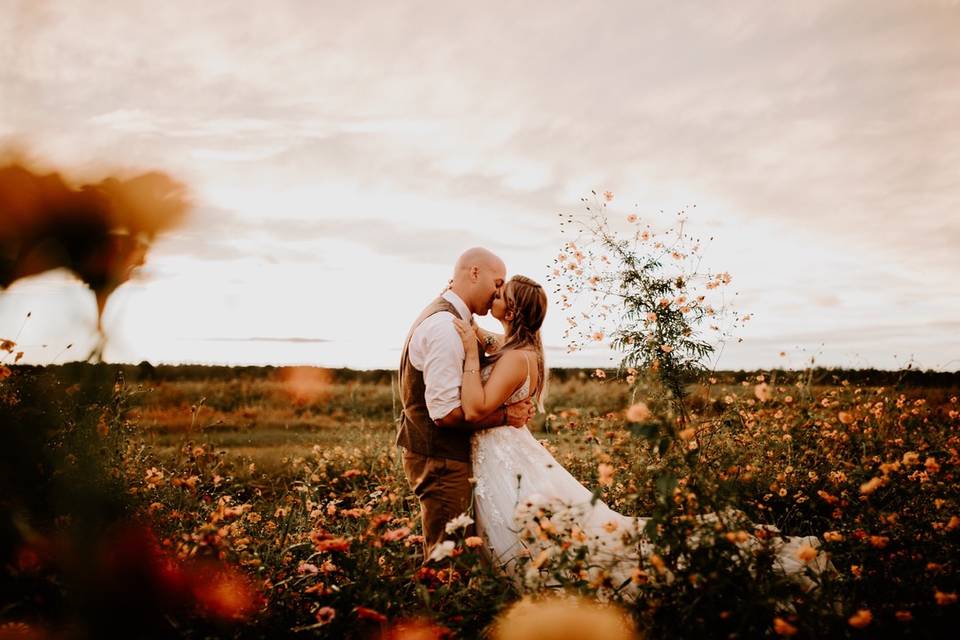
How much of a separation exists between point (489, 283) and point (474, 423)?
99cm

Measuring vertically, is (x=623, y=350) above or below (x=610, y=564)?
above

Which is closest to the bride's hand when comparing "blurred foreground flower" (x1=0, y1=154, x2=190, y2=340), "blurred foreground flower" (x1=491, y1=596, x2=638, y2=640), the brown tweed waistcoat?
the brown tweed waistcoat

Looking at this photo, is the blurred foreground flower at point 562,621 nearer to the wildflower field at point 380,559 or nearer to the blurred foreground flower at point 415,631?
the wildflower field at point 380,559

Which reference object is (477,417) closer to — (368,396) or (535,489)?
(535,489)

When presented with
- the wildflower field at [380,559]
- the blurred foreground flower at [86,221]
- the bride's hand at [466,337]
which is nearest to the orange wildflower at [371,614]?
the wildflower field at [380,559]

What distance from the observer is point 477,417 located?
3498 millimetres

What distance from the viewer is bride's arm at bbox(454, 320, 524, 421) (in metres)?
3.48

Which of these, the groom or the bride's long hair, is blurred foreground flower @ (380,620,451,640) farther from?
the bride's long hair

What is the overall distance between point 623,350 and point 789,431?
1522 mm

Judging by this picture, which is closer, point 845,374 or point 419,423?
point 419,423

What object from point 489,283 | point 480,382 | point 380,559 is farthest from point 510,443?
point 380,559

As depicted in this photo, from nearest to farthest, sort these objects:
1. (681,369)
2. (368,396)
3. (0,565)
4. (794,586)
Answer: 1. (0,565)
2. (794,586)
3. (681,369)
4. (368,396)

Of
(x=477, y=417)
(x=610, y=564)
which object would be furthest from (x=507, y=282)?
(x=610, y=564)

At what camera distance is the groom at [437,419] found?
350 centimetres
